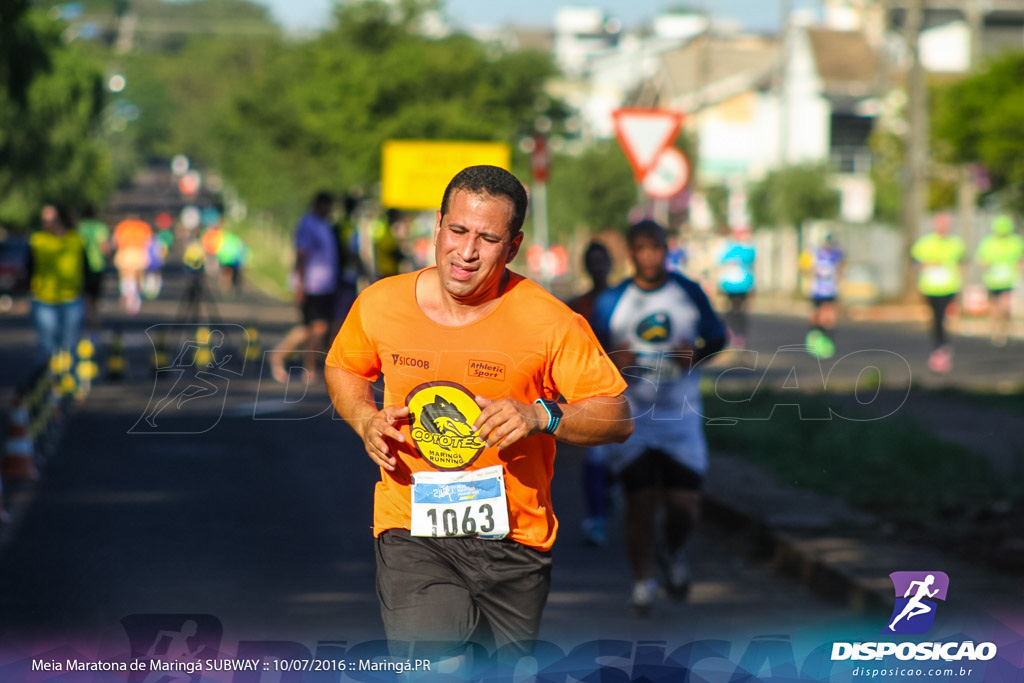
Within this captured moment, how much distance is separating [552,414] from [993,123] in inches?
1230

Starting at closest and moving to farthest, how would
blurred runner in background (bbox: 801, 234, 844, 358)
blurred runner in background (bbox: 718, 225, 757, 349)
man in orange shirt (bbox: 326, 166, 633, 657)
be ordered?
man in orange shirt (bbox: 326, 166, 633, 657), blurred runner in background (bbox: 801, 234, 844, 358), blurred runner in background (bbox: 718, 225, 757, 349)

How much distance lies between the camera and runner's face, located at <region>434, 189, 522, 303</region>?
14.7ft

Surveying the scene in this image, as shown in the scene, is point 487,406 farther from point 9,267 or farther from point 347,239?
point 9,267

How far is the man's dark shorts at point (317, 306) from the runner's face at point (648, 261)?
10831 mm

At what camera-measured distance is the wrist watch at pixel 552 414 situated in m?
4.40

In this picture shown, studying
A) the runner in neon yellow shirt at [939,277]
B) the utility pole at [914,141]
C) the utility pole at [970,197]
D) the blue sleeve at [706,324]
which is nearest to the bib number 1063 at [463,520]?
the blue sleeve at [706,324]

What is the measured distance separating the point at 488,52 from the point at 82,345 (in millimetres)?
34239

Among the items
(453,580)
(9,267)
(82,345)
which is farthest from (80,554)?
(9,267)

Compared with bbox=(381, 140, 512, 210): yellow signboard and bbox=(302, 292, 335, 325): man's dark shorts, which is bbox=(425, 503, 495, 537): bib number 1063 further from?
bbox=(381, 140, 512, 210): yellow signboard

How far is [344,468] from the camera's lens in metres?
13.1

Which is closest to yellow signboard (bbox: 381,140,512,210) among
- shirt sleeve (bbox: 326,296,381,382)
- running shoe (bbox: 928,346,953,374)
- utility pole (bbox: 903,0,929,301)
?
utility pole (bbox: 903,0,929,301)

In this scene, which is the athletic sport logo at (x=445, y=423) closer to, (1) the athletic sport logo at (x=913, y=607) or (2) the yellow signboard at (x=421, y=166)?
(1) the athletic sport logo at (x=913, y=607)

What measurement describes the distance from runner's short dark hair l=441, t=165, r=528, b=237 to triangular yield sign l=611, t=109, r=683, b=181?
9642mm

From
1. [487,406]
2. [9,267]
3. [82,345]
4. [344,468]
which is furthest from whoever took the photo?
[9,267]
